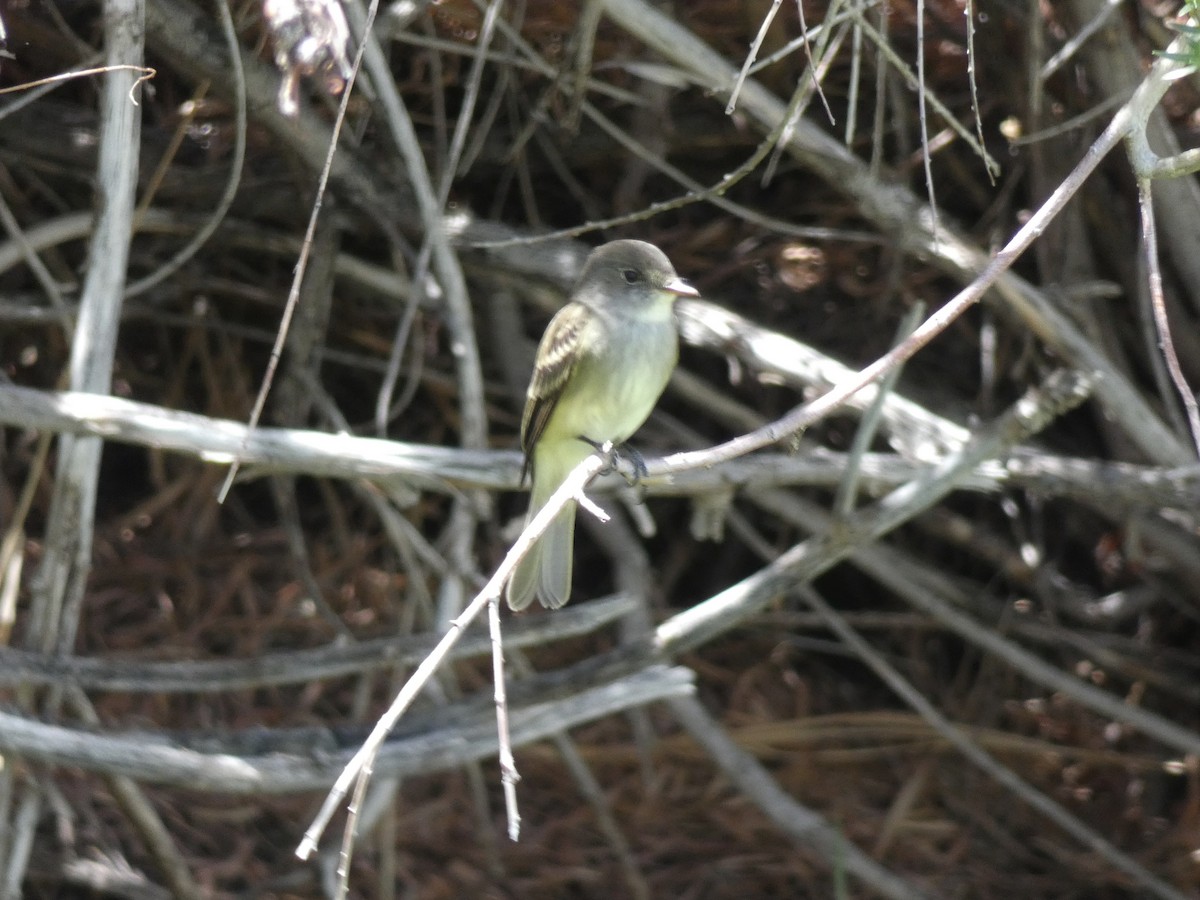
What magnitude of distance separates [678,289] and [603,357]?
297mm

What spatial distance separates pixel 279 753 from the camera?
3.12 m

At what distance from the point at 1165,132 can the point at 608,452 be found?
1.52 meters

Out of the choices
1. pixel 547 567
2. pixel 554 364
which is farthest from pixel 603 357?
pixel 547 567

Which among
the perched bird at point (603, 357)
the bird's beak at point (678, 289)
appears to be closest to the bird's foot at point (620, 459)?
the perched bird at point (603, 357)

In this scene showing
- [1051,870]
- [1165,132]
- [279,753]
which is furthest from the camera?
[1051,870]

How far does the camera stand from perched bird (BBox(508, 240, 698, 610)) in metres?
3.61

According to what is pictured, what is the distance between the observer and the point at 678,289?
11.3ft

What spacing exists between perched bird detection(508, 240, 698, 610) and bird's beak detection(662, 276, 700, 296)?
0.08 ft

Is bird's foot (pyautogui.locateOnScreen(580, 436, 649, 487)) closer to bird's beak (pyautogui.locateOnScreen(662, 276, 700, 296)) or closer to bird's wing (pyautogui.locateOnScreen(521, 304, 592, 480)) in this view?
bird's wing (pyautogui.locateOnScreen(521, 304, 592, 480))

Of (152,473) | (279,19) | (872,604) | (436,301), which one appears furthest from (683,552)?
(279,19)

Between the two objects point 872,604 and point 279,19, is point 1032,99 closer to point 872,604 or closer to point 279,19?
point 872,604

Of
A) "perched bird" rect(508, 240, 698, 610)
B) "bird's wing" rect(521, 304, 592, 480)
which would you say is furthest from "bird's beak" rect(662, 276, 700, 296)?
"bird's wing" rect(521, 304, 592, 480)

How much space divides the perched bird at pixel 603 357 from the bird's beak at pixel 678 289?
2cm

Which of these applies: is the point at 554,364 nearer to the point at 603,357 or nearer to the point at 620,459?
the point at 603,357
